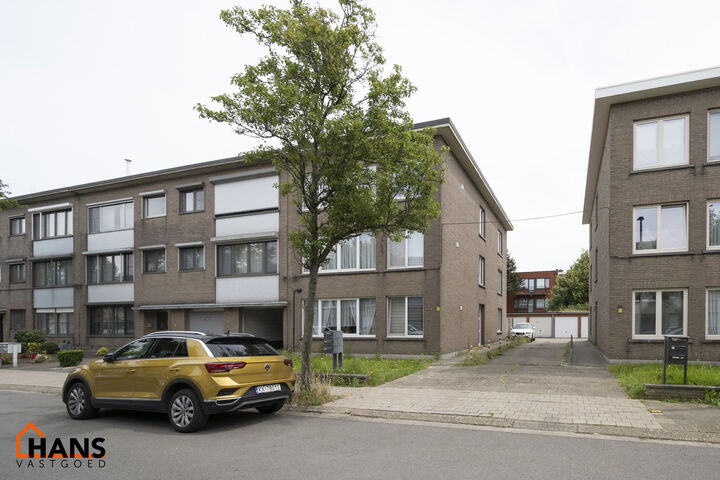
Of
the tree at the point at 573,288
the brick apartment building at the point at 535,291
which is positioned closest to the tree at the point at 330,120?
the tree at the point at 573,288

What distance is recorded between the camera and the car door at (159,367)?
27.3 ft

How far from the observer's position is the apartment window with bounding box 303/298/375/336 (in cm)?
1981

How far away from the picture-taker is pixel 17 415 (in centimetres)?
977

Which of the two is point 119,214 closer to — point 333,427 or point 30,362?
point 30,362

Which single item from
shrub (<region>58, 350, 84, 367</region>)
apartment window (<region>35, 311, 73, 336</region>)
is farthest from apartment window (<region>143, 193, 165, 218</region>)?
shrub (<region>58, 350, 84, 367</region>)

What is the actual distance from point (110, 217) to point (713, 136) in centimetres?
2569

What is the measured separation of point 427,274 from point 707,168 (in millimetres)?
9051

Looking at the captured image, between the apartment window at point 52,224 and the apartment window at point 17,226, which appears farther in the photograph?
the apartment window at point 17,226

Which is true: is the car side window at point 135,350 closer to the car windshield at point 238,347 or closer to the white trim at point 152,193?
the car windshield at point 238,347

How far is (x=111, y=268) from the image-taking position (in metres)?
26.6

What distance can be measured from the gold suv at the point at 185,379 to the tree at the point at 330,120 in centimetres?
202

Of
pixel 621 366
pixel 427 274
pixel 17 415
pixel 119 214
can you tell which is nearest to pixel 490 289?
pixel 427 274

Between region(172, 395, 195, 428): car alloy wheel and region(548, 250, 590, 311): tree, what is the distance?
53207mm

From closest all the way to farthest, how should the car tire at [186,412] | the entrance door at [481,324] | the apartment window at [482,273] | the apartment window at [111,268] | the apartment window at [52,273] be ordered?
the car tire at [186,412]
the apartment window at [111,268]
the entrance door at [481,324]
the apartment window at [482,273]
the apartment window at [52,273]
